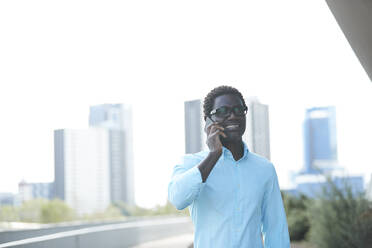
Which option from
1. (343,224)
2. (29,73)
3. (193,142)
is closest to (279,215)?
(343,224)

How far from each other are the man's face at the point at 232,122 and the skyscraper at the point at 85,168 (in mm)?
66740

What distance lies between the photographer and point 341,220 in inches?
253

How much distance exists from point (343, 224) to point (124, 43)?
213ft

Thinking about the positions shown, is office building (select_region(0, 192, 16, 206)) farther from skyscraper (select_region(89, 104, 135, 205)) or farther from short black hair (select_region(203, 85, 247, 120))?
short black hair (select_region(203, 85, 247, 120))

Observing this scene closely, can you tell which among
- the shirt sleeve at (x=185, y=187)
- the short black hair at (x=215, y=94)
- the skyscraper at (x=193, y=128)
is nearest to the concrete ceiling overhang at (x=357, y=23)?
the short black hair at (x=215, y=94)

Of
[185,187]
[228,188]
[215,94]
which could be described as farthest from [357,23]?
[185,187]

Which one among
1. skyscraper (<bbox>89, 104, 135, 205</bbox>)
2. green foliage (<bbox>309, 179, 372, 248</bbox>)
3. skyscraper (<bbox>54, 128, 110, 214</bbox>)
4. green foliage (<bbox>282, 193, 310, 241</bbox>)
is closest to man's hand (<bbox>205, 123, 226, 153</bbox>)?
green foliage (<bbox>309, 179, 372, 248</bbox>)

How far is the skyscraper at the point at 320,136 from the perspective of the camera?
114625 millimetres

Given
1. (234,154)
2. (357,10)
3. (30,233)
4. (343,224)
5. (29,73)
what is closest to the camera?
(234,154)

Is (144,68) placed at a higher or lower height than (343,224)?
higher

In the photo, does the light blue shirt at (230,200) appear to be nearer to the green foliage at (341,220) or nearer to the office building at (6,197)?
the green foliage at (341,220)

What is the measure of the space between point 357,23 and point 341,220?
145 inches

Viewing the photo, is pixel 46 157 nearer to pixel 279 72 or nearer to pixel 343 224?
pixel 279 72

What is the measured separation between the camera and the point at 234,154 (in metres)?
Answer: 1.93
